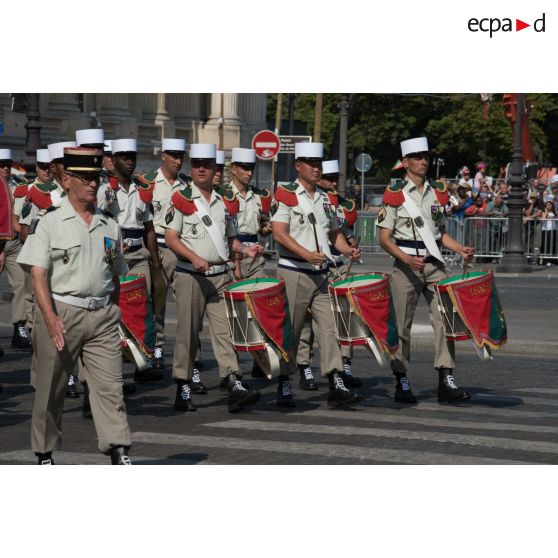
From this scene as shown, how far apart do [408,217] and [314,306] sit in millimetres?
1065

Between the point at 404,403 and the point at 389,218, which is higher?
the point at 389,218

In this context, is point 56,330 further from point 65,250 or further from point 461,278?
point 461,278

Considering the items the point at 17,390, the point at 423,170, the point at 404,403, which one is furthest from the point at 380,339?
the point at 17,390

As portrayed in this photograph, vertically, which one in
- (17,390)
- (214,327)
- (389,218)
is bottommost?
(17,390)

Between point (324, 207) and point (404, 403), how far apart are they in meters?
1.75

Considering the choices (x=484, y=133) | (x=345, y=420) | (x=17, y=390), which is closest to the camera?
(x=345, y=420)

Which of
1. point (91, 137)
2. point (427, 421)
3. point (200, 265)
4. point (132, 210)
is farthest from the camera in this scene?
Result: point (132, 210)

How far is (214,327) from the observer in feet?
38.3

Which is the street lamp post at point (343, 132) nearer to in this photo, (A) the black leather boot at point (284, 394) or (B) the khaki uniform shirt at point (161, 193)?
(B) the khaki uniform shirt at point (161, 193)

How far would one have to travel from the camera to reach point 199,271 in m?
11.5

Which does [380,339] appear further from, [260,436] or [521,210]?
[521,210]

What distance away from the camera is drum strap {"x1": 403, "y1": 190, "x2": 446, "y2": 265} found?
11922mm

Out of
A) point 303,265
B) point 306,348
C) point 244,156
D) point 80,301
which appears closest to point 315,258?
point 303,265

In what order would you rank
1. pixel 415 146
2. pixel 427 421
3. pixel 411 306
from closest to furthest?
pixel 427 421
pixel 415 146
pixel 411 306
